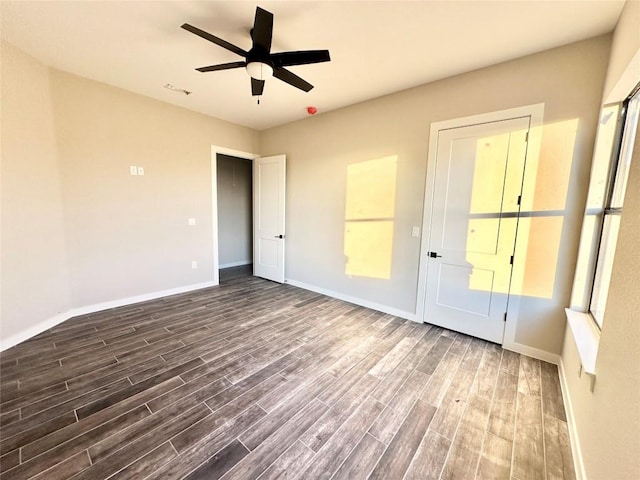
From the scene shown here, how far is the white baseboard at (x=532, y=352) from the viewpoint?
7.61 feet

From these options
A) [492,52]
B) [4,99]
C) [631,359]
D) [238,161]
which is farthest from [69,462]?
[238,161]

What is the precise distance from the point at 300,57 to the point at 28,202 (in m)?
3.07

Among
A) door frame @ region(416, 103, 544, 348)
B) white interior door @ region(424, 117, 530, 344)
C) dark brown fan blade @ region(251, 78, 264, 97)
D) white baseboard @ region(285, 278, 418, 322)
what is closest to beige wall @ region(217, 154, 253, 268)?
white baseboard @ region(285, 278, 418, 322)

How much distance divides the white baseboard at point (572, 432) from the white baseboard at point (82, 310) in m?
4.48

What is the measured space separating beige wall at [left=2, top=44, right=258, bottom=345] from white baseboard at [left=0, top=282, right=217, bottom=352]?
0.12ft

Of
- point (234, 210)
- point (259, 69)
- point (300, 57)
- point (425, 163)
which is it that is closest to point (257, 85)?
point (259, 69)

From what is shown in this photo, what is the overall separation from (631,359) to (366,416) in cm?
138

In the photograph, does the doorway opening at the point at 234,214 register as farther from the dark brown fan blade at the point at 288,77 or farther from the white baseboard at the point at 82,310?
the dark brown fan blade at the point at 288,77

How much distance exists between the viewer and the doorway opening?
5.74 meters

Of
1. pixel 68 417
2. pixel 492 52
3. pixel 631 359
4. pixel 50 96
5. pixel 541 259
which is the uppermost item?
pixel 492 52

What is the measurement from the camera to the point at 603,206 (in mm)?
1940

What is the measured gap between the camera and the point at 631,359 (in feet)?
3.17

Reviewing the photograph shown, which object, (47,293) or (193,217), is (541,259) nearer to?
(193,217)

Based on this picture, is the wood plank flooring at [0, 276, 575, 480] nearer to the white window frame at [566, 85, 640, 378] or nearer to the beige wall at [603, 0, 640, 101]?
the white window frame at [566, 85, 640, 378]
